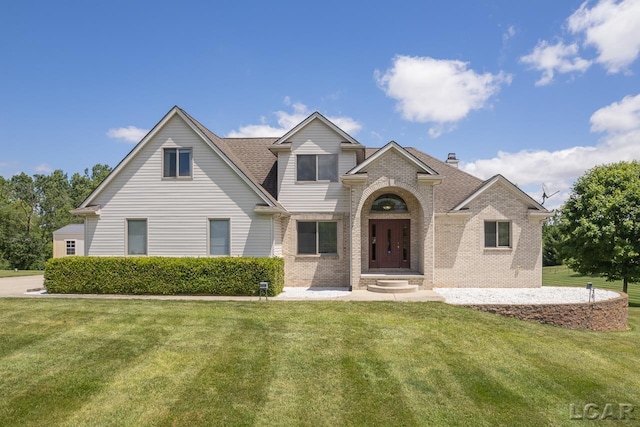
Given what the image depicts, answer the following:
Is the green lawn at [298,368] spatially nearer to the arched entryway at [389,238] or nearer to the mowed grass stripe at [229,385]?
the mowed grass stripe at [229,385]

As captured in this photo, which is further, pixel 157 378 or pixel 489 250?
pixel 489 250

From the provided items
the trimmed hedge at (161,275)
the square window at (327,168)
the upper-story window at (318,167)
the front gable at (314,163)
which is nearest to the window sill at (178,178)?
the trimmed hedge at (161,275)

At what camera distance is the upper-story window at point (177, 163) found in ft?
55.0

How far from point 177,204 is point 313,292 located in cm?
683

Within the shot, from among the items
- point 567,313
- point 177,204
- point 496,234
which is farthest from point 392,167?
point 177,204

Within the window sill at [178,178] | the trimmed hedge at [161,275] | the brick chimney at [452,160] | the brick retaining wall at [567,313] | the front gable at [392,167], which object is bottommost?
the brick retaining wall at [567,313]

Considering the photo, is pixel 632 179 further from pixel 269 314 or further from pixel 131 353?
pixel 131 353

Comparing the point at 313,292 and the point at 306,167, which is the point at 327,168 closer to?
the point at 306,167

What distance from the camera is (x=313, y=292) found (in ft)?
52.3

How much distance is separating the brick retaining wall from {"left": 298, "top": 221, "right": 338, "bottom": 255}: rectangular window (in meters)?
6.76

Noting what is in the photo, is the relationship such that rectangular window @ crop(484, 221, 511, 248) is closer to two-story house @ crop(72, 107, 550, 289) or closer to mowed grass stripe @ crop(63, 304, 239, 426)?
two-story house @ crop(72, 107, 550, 289)

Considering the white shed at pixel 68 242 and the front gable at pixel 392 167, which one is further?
the white shed at pixel 68 242

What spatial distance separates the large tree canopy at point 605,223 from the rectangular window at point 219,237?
1804cm

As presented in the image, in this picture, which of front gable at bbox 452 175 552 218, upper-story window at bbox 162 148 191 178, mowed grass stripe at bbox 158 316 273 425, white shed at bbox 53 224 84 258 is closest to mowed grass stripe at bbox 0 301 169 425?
mowed grass stripe at bbox 158 316 273 425
